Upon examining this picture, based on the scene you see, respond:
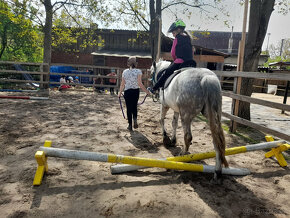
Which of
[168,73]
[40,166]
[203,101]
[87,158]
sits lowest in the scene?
[40,166]

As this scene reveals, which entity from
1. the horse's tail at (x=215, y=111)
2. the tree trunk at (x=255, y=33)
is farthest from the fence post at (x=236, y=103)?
the horse's tail at (x=215, y=111)

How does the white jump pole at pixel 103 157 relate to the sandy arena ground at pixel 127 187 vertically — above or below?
above

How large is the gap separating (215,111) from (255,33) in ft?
14.4

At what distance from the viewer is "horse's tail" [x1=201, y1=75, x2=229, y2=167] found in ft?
9.53

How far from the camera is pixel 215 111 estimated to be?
2.95 m

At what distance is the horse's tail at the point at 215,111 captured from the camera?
9.53ft

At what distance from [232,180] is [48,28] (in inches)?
574

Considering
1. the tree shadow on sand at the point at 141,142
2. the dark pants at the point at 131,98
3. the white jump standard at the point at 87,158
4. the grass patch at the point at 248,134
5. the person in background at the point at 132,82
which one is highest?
the person in background at the point at 132,82

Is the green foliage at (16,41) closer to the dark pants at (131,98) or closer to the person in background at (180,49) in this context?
the dark pants at (131,98)

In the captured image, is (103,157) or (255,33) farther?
(255,33)

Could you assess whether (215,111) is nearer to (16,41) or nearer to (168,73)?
(168,73)

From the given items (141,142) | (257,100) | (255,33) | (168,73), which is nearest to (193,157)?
(141,142)

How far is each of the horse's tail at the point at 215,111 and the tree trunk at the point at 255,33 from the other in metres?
3.63

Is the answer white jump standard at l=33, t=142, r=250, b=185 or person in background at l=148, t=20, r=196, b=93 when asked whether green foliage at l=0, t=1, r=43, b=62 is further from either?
white jump standard at l=33, t=142, r=250, b=185
